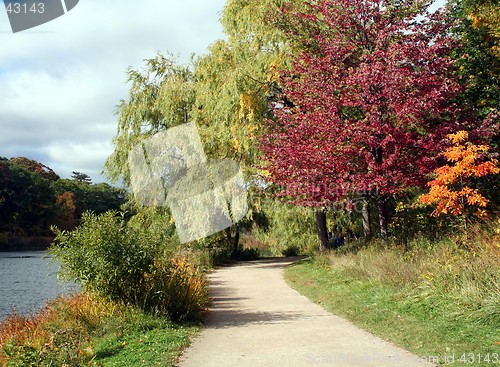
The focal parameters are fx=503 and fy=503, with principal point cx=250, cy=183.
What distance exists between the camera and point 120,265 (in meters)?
9.06

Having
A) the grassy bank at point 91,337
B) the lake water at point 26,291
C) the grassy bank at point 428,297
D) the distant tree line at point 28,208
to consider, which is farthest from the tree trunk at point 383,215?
the distant tree line at point 28,208

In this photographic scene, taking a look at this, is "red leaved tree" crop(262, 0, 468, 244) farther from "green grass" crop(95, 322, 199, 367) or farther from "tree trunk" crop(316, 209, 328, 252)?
"green grass" crop(95, 322, 199, 367)

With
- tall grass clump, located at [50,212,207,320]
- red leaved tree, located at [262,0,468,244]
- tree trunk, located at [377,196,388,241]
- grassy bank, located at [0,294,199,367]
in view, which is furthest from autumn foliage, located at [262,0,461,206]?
grassy bank, located at [0,294,199,367]

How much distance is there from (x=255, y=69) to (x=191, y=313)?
12648 millimetres

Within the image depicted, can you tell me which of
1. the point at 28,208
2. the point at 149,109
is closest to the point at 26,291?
the point at 149,109

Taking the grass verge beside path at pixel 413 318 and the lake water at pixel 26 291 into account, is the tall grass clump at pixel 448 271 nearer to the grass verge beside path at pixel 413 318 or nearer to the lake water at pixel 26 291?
the grass verge beside path at pixel 413 318

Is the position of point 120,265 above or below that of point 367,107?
below

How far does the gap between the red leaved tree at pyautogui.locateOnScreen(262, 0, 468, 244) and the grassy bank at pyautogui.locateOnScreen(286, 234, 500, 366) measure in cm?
237

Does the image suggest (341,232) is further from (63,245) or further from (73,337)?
(73,337)

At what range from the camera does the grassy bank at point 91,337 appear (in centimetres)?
651

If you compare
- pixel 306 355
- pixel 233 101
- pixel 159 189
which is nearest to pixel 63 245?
pixel 306 355

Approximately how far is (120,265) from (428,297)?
19.0ft

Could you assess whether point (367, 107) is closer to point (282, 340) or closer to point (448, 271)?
point (448, 271)

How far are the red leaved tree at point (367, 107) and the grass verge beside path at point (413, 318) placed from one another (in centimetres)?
297
